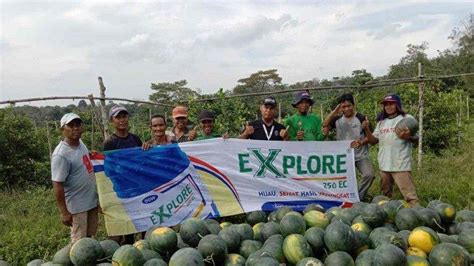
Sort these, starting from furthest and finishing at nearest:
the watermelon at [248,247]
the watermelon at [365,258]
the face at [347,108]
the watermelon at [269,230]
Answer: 1. the face at [347,108]
2. the watermelon at [269,230]
3. the watermelon at [248,247]
4. the watermelon at [365,258]

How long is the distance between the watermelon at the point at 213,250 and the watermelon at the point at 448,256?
65.4 inches

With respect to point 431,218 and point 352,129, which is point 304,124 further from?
point 431,218

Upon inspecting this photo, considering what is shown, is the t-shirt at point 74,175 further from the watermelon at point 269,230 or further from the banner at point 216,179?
the watermelon at point 269,230

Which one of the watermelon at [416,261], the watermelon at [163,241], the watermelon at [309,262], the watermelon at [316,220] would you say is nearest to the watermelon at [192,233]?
the watermelon at [163,241]

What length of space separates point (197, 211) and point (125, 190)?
0.91m

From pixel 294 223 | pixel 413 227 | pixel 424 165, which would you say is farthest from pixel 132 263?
pixel 424 165

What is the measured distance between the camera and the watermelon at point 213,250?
10.6ft

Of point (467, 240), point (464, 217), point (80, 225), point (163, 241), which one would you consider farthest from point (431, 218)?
point (80, 225)

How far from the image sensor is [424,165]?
9.80 metres

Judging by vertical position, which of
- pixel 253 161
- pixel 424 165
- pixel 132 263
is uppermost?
pixel 253 161

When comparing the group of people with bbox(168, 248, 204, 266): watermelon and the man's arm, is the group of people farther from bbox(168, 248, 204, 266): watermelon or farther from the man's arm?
bbox(168, 248, 204, 266): watermelon

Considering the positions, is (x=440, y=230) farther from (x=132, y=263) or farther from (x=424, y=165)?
(x=424, y=165)

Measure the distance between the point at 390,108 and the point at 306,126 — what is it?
1.16 meters

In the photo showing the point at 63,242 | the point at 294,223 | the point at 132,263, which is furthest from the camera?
the point at 63,242
